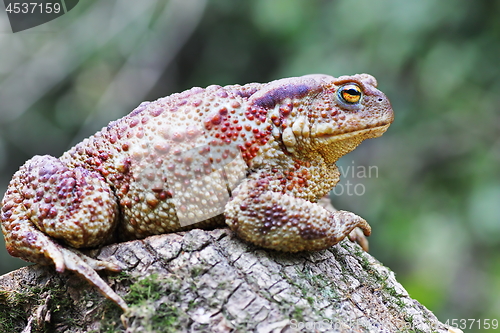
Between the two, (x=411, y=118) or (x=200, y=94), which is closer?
(x=200, y=94)

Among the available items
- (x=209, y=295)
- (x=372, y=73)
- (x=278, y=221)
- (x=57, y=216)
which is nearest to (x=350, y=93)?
(x=278, y=221)

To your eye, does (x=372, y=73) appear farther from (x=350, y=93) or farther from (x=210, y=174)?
(x=210, y=174)

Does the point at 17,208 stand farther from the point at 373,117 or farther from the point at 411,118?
the point at 411,118

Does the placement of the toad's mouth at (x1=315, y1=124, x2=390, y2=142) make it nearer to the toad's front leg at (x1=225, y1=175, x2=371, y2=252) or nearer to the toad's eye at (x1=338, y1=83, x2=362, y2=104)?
the toad's eye at (x1=338, y1=83, x2=362, y2=104)

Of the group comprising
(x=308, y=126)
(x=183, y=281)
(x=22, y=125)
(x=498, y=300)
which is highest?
(x=308, y=126)

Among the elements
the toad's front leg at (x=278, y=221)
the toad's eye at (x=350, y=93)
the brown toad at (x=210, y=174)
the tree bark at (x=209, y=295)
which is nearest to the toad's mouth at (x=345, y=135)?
the brown toad at (x=210, y=174)

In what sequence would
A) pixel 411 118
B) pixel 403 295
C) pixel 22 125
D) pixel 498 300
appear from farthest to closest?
1. pixel 22 125
2. pixel 411 118
3. pixel 498 300
4. pixel 403 295

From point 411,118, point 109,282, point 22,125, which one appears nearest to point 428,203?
point 411,118
